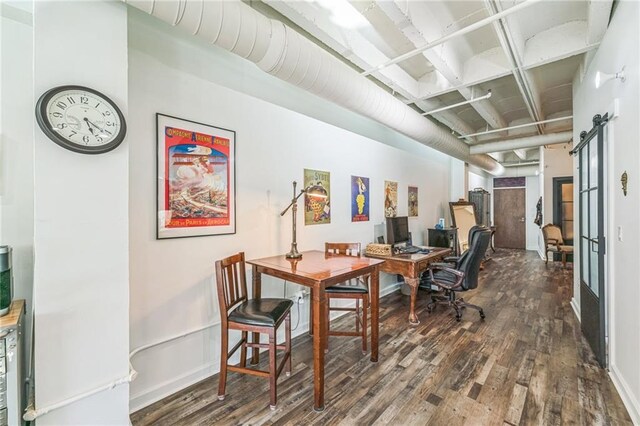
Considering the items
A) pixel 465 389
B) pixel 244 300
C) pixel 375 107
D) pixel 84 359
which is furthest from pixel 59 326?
pixel 375 107

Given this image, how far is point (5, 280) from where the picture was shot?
1343 mm

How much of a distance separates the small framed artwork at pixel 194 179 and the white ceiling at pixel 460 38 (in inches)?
45.7

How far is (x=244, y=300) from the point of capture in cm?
238

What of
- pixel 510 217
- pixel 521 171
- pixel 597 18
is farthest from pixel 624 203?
pixel 510 217

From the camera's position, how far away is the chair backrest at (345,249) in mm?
2953

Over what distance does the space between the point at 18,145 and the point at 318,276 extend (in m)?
1.92

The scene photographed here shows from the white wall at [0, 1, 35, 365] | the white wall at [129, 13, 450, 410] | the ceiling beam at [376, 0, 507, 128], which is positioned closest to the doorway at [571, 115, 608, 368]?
the ceiling beam at [376, 0, 507, 128]

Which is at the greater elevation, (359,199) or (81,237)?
(359,199)

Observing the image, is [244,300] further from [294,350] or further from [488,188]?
[488,188]

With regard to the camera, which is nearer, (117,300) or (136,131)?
(117,300)

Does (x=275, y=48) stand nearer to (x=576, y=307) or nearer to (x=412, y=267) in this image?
(x=412, y=267)

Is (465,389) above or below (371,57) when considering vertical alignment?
below

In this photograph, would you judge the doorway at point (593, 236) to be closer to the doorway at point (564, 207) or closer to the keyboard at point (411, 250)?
the keyboard at point (411, 250)

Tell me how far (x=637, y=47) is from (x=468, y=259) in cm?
233
